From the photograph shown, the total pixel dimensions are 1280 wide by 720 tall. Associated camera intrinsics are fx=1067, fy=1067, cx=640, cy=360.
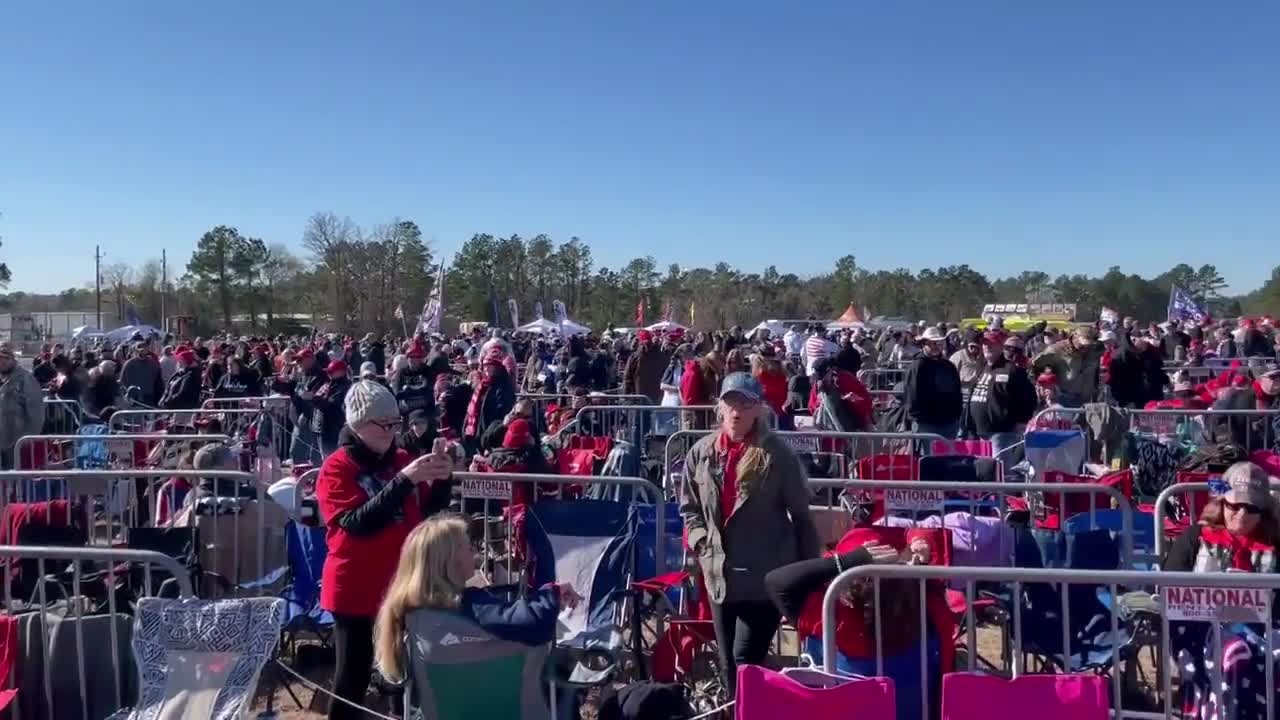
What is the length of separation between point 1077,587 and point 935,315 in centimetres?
9027

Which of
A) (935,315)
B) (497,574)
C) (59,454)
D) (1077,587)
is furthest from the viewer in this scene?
(935,315)

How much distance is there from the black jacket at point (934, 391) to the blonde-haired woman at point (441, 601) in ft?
21.6

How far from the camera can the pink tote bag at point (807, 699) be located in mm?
3561

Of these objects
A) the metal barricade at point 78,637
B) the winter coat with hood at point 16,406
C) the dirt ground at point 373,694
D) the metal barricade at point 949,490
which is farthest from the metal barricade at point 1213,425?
the winter coat with hood at point 16,406

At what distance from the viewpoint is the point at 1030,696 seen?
11.7ft

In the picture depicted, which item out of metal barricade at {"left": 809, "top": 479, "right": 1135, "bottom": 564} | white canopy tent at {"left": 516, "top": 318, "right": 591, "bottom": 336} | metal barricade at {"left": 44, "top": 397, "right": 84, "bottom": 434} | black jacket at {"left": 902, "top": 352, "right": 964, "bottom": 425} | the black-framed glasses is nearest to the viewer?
the black-framed glasses

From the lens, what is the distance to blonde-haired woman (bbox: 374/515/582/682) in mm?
4016

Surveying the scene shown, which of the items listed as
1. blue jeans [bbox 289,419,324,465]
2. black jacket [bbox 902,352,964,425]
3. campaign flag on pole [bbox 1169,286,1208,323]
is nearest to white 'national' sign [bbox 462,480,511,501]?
black jacket [bbox 902,352,964,425]

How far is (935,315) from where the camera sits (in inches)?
3622

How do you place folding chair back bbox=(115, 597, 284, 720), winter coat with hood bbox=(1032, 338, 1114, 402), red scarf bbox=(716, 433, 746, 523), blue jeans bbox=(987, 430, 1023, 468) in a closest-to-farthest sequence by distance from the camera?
folding chair back bbox=(115, 597, 284, 720), red scarf bbox=(716, 433, 746, 523), blue jeans bbox=(987, 430, 1023, 468), winter coat with hood bbox=(1032, 338, 1114, 402)

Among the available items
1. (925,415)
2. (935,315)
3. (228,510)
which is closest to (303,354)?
(228,510)

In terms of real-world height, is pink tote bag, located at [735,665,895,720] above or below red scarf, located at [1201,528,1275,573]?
below

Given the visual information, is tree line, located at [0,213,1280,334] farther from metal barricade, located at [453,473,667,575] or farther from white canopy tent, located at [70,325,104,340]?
metal barricade, located at [453,473,667,575]

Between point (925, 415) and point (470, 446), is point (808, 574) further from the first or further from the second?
point (470, 446)
